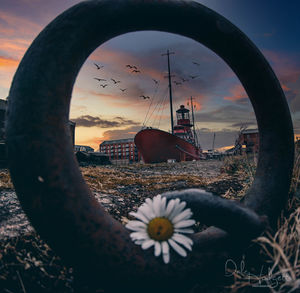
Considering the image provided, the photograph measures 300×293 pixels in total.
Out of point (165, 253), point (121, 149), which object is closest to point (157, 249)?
point (165, 253)

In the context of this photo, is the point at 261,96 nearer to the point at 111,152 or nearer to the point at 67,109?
the point at 67,109

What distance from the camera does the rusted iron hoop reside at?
864 mm

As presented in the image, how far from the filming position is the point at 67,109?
101 cm

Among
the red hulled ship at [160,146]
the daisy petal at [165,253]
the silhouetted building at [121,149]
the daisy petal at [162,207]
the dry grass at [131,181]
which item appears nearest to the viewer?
the daisy petal at [165,253]

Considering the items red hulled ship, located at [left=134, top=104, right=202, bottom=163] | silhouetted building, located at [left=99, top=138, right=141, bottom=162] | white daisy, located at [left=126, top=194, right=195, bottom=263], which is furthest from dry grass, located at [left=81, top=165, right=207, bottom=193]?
silhouetted building, located at [left=99, top=138, right=141, bottom=162]

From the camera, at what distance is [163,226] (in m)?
0.93

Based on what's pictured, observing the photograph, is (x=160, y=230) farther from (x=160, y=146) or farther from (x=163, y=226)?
(x=160, y=146)

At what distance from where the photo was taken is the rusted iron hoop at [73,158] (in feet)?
2.83

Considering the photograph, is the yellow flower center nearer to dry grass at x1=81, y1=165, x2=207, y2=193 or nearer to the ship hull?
dry grass at x1=81, y1=165, x2=207, y2=193

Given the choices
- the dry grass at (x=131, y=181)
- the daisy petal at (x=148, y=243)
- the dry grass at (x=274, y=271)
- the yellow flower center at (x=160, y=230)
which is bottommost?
the dry grass at (x=131, y=181)

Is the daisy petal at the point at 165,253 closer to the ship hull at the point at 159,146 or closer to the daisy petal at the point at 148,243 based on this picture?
the daisy petal at the point at 148,243

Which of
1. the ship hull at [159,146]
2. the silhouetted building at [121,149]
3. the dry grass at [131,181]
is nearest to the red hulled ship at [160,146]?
the ship hull at [159,146]

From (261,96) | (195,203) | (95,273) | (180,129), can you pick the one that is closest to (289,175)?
(261,96)

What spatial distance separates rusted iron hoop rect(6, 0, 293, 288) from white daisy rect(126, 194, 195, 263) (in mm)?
77
